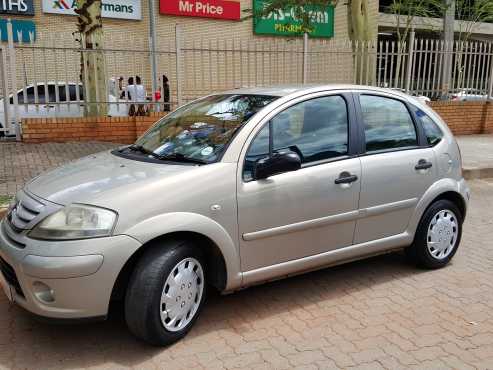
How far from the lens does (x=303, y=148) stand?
3695 millimetres

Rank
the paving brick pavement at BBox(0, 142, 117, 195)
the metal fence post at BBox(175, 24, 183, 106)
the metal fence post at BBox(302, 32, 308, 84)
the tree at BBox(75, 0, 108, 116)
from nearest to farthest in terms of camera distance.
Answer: the paving brick pavement at BBox(0, 142, 117, 195), the tree at BBox(75, 0, 108, 116), the metal fence post at BBox(175, 24, 183, 106), the metal fence post at BBox(302, 32, 308, 84)

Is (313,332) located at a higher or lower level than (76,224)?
lower

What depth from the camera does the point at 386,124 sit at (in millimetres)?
4180

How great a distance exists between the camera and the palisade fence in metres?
9.01

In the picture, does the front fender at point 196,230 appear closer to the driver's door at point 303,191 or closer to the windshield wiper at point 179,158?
the driver's door at point 303,191

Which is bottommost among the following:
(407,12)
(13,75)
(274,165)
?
(274,165)

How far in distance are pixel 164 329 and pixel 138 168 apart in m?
1.06

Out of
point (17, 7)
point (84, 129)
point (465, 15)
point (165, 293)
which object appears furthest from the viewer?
point (465, 15)

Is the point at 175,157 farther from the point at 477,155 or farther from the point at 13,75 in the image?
the point at 477,155

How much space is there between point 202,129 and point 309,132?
0.80 meters

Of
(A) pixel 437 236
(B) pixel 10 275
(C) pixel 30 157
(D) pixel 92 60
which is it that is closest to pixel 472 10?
(D) pixel 92 60

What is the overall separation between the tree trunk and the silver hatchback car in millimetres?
6858

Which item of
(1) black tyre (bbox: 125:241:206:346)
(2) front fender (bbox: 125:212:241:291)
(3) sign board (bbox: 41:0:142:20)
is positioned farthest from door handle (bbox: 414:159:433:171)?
(3) sign board (bbox: 41:0:142:20)

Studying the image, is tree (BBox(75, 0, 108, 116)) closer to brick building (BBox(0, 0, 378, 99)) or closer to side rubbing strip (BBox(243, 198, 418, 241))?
brick building (BBox(0, 0, 378, 99))
